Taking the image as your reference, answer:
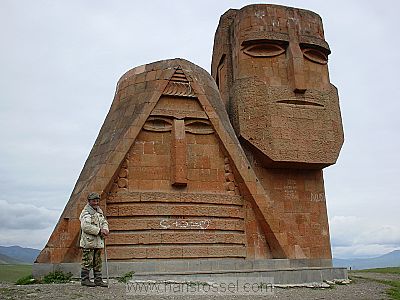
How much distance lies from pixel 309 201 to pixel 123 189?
655cm

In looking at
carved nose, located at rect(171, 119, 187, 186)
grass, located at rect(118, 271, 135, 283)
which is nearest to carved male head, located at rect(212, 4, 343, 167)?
carved nose, located at rect(171, 119, 187, 186)

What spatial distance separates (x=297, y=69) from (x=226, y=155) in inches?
171

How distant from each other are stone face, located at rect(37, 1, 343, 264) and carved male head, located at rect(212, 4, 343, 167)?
4 cm

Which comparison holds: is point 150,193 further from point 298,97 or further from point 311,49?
point 311,49

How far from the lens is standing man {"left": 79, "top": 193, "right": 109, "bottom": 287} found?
26.1 ft

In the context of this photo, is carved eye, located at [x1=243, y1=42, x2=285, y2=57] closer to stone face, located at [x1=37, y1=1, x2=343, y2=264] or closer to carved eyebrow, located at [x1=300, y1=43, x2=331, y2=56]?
stone face, located at [x1=37, y1=1, x2=343, y2=264]

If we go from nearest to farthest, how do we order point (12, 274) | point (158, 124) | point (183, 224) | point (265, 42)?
1. point (183, 224)
2. point (158, 124)
3. point (265, 42)
4. point (12, 274)

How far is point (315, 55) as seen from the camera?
15727mm

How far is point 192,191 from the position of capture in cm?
1216

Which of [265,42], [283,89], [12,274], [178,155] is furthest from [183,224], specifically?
[12,274]

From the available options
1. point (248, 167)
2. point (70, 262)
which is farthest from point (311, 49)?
point (70, 262)

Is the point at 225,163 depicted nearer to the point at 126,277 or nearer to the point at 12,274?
the point at 126,277

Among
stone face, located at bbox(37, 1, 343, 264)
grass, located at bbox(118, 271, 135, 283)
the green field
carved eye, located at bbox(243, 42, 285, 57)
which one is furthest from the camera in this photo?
the green field

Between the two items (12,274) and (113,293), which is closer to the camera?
(113,293)
